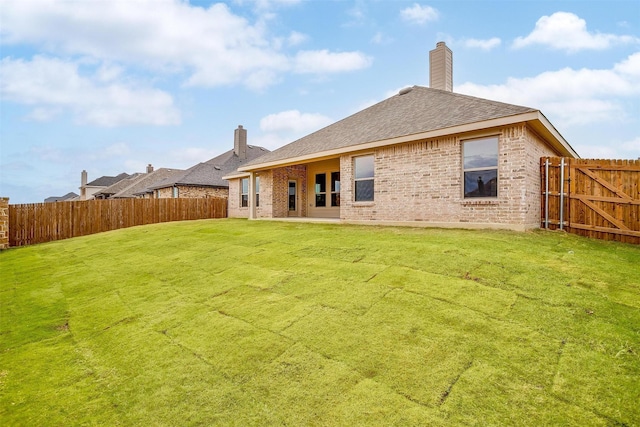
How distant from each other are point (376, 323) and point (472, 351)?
105cm

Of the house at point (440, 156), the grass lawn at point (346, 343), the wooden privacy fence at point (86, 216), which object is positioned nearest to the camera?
the grass lawn at point (346, 343)

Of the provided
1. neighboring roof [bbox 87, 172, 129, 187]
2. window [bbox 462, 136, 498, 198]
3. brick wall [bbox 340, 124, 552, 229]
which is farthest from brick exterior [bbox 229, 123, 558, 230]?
neighboring roof [bbox 87, 172, 129, 187]

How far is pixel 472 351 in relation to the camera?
10.2ft

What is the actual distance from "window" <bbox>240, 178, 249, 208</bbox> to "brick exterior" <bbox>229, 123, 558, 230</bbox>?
33.9 feet

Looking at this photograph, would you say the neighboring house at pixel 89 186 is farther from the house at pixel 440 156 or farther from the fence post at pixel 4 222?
the house at pixel 440 156

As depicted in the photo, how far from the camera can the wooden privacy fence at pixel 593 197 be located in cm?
796

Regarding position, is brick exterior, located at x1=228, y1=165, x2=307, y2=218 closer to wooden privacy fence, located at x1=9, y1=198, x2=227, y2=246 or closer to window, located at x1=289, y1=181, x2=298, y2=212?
window, located at x1=289, y1=181, x2=298, y2=212

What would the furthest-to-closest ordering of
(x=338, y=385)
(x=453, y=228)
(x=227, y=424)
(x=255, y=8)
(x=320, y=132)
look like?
(x=320, y=132) → (x=255, y=8) → (x=453, y=228) → (x=338, y=385) → (x=227, y=424)

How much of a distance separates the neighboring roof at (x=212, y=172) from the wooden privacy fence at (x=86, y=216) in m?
4.31

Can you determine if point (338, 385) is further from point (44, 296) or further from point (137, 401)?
point (44, 296)

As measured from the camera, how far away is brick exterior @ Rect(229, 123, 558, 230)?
859 centimetres

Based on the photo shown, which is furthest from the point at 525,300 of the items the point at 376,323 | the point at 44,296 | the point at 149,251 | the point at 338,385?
the point at 149,251

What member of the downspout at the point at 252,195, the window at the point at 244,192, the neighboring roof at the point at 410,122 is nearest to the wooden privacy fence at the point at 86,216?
the window at the point at 244,192

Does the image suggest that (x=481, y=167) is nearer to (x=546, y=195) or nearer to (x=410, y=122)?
(x=546, y=195)
